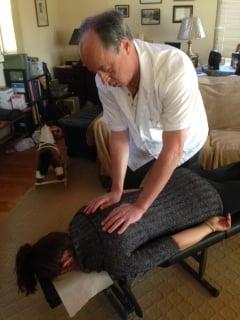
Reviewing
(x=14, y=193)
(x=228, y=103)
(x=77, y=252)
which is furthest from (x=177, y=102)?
(x=14, y=193)

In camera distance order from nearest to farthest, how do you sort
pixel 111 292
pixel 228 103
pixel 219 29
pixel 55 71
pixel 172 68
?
pixel 172 68 → pixel 111 292 → pixel 228 103 → pixel 219 29 → pixel 55 71

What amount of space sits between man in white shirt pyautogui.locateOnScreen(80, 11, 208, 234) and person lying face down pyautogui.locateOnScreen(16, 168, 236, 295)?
0.05 meters

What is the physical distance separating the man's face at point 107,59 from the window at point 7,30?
286 cm

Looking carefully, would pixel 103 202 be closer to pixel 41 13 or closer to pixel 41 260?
pixel 41 260

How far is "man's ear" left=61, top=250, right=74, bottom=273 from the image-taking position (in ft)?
3.70

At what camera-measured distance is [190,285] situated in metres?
1.57

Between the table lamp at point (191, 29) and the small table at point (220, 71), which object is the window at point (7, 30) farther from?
the small table at point (220, 71)

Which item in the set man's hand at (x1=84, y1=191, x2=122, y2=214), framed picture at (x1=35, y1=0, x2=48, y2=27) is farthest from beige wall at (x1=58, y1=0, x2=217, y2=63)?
man's hand at (x1=84, y1=191, x2=122, y2=214)

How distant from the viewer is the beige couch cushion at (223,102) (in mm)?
2461

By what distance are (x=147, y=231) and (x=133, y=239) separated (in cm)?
7

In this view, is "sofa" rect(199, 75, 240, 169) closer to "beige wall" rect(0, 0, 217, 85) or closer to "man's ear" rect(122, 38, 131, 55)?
"man's ear" rect(122, 38, 131, 55)

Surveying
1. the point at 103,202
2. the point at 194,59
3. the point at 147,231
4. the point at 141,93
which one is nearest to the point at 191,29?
the point at 194,59

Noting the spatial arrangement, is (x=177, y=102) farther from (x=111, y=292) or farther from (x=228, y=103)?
(x=228, y=103)

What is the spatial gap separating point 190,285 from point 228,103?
154cm
